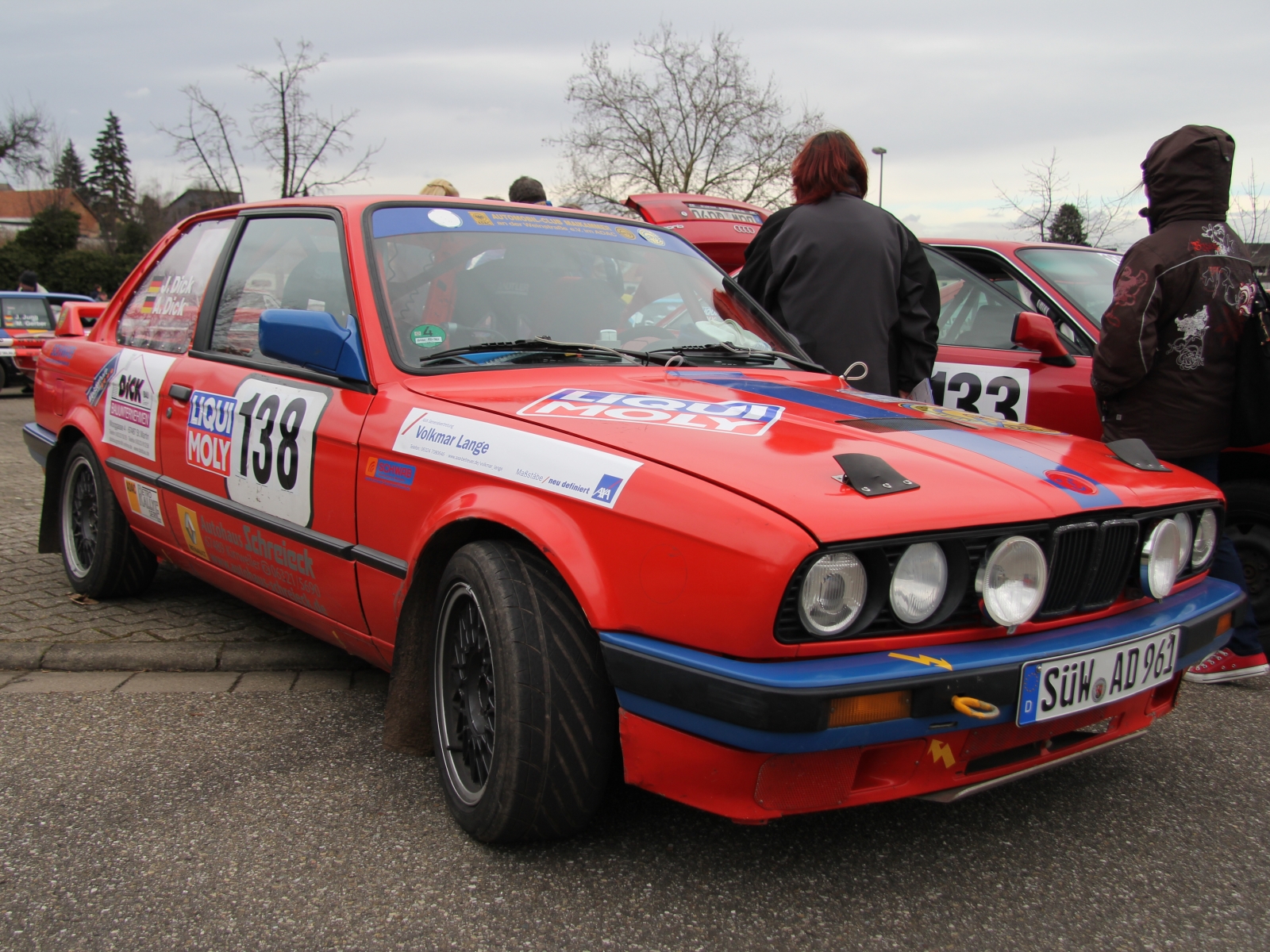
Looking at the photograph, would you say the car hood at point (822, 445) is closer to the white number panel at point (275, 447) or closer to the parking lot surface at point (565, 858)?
the white number panel at point (275, 447)

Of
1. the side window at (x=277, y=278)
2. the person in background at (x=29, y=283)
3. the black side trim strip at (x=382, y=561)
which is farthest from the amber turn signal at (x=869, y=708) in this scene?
the person in background at (x=29, y=283)

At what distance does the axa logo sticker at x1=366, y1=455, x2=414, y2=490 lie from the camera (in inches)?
97.7

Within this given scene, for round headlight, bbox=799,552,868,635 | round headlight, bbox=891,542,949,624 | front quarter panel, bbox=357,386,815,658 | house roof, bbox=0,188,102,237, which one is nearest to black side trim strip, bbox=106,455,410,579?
front quarter panel, bbox=357,386,815,658

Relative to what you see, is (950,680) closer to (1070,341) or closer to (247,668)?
(247,668)

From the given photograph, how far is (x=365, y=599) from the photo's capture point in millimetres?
2680

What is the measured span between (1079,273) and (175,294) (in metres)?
3.93

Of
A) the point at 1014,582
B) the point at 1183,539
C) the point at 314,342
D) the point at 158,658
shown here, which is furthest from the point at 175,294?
the point at 1183,539

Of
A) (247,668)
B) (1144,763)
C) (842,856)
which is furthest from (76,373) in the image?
(1144,763)

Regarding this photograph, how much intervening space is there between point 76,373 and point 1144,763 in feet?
14.0

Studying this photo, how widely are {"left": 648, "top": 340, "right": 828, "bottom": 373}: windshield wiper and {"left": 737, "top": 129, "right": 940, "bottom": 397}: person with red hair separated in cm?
56

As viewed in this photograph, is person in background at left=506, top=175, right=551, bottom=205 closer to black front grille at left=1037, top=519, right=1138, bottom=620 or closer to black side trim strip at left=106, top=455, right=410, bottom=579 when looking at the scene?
black side trim strip at left=106, top=455, right=410, bottom=579

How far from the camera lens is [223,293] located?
141 inches

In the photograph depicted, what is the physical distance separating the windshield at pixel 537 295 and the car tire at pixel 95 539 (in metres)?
1.94

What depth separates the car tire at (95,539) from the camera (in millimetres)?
4062
